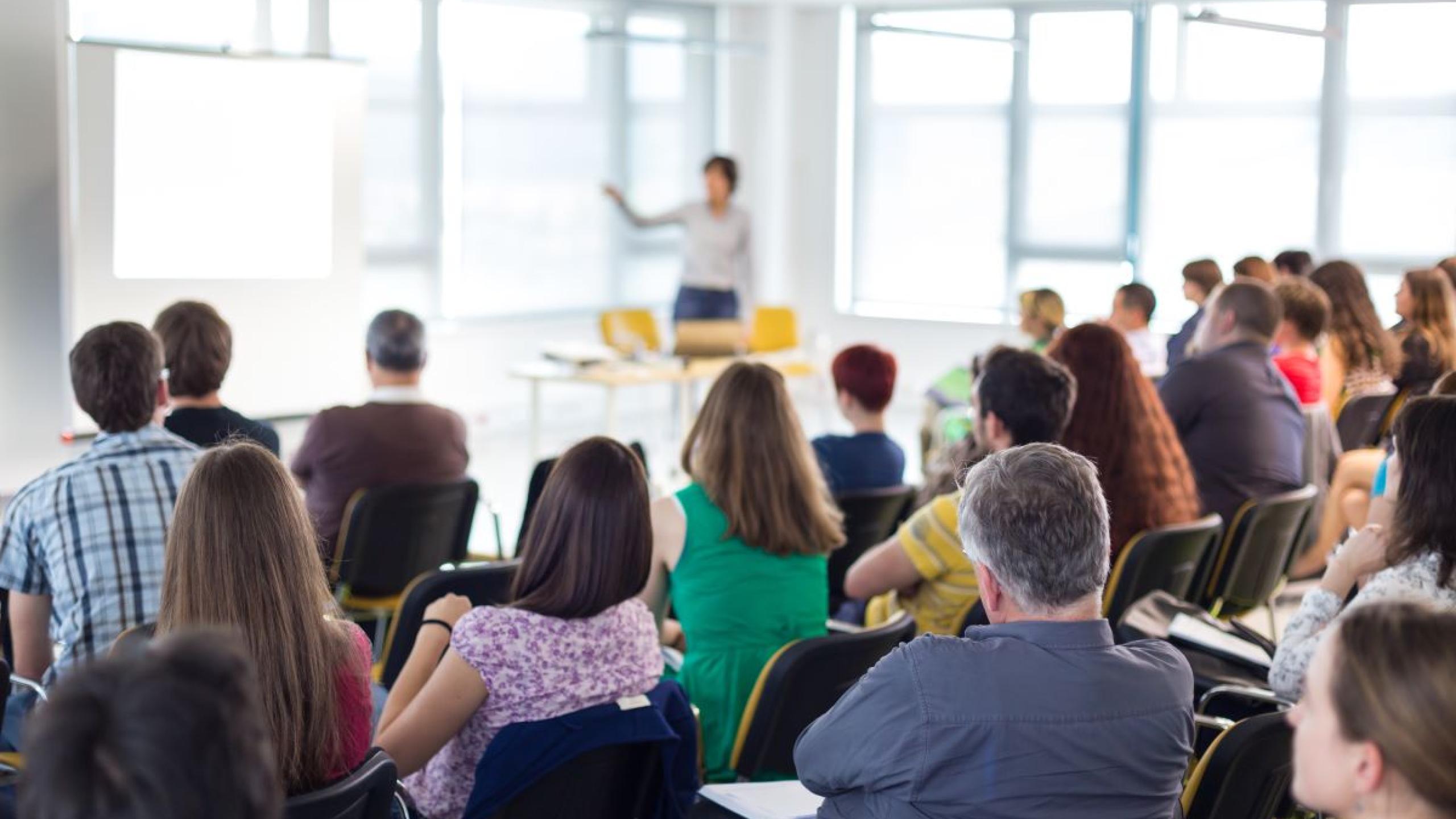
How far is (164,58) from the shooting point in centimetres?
633

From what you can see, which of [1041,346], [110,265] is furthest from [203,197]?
[1041,346]

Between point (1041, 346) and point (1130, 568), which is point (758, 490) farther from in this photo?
point (1041, 346)

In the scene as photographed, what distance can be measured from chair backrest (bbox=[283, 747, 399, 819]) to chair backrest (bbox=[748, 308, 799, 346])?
7.34 meters

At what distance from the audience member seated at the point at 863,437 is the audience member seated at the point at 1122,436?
567mm

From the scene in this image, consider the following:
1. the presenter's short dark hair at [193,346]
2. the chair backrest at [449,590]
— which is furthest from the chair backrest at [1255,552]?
the presenter's short dark hair at [193,346]

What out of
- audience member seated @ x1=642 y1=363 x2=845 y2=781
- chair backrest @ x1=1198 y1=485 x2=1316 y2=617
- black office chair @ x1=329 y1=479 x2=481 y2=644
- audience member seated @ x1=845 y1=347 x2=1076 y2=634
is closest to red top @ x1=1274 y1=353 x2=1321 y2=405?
chair backrest @ x1=1198 y1=485 x2=1316 y2=617

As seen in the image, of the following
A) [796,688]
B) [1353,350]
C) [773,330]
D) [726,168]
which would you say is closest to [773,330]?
[773,330]

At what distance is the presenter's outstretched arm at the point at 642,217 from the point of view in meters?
8.82

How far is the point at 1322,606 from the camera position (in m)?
2.70

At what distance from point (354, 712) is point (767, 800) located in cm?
59

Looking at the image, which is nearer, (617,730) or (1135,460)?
(617,730)

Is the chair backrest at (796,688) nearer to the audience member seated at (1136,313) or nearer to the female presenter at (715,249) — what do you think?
the audience member seated at (1136,313)

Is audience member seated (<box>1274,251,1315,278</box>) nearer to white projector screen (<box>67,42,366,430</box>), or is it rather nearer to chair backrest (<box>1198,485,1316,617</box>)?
chair backrest (<box>1198,485,1316,617</box>)

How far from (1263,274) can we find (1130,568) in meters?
3.65
